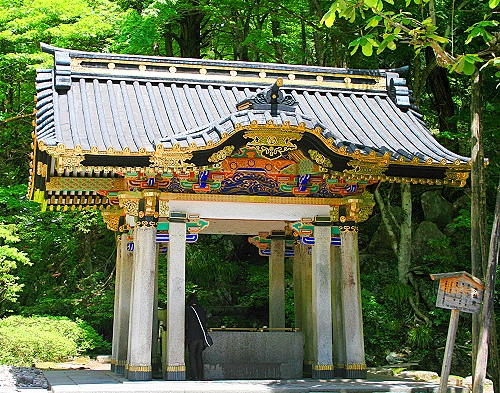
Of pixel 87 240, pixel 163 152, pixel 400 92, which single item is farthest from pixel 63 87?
pixel 87 240

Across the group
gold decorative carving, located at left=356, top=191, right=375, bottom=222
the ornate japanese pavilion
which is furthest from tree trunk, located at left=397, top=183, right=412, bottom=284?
gold decorative carving, located at left=356, top=191, right=375, bottom=222

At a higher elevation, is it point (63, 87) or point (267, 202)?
point (63, 87)

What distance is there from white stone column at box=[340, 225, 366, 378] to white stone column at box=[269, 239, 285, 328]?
257 centimetres

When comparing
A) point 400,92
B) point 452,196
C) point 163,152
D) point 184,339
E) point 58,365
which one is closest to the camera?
point 163,152

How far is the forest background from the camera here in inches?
644

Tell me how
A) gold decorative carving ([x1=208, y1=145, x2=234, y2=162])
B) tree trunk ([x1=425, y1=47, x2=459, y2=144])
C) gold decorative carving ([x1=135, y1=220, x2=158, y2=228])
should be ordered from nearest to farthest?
gold decorative carving ([x1=208, y1=145, x2=234, y2=162]) < gold decorative carving ([x1=135, y1=220, x2=158, y2=228]) < tree trunk ([x1=425, y1=47, x2=459, y2=144])

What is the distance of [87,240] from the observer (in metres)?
19.7

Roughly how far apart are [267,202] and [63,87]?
373 centimetres

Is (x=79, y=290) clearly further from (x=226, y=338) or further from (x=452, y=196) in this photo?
(x=452, y=196)

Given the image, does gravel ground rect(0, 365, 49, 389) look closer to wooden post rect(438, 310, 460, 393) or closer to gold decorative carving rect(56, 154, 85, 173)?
gold decorative carving rect(56, 154, 85, 173)

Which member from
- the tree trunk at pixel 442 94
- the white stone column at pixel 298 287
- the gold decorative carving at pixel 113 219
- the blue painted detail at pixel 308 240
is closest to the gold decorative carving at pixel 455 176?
the blue painted detail at pixel 308 240

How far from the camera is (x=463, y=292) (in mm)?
7965

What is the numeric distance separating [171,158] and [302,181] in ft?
8.07

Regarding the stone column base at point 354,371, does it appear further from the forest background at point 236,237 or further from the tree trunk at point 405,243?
the tree trunk at point 405,243
